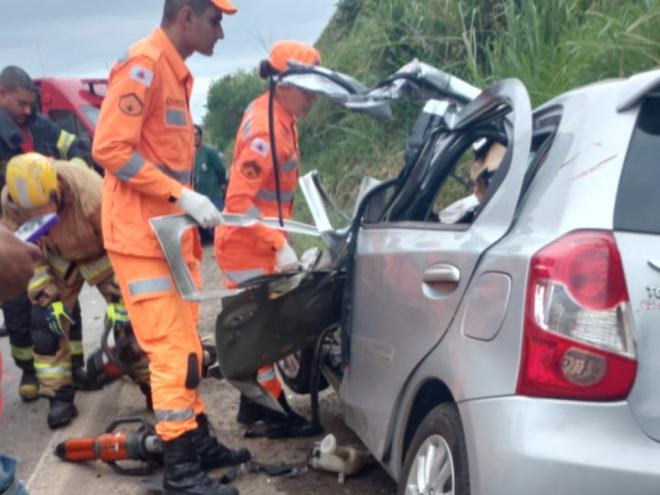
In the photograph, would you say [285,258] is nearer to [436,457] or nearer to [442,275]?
[442,275]

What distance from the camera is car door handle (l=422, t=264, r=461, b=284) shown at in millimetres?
2566

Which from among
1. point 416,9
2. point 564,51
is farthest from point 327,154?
point 564,51

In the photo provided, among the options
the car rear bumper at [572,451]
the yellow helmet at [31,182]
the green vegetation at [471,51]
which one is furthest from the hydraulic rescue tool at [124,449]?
the green vegetation at [471,51]

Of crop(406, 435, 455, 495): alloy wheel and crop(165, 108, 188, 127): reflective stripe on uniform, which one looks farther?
crop(165, 108, 188, 127): reflective stripe on uniform

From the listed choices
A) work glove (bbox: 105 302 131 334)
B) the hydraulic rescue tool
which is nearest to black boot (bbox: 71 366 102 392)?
work glove (bbox: 105 302 131 334)

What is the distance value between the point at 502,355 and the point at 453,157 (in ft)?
4.34

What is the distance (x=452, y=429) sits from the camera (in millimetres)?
2471

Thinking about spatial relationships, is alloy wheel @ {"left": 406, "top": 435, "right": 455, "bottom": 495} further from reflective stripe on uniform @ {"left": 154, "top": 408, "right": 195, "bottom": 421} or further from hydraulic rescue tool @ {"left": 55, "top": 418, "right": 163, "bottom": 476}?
hydraulic rescue tool @ {"left": 55, "top": 418, "right": 163, "bottom": 476}

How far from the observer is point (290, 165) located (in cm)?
459

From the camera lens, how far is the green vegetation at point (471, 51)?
5758 millimetres

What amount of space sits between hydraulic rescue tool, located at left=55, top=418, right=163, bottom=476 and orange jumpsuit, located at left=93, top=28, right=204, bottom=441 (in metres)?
→ 0.34

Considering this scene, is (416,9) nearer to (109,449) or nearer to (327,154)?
(327,154)

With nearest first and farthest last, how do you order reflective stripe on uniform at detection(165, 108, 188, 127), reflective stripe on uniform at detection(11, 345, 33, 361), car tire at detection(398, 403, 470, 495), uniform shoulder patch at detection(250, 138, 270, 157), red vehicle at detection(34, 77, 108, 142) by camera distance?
car tire at detection(398, 403, 470, 495), reflective stripe on uniform at detection(165, 108, 188, 127), uniform shoulder patch at detection(250, 138, 270, 157), reflective stripe on uniform at detection(11, 345, 33, 361), red vehicle at detection(34, 77, 108, 142)

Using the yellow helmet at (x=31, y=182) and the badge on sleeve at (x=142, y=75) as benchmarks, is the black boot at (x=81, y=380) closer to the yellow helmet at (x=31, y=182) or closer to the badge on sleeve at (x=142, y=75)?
the yellow helmet at (x=31, y=182)
